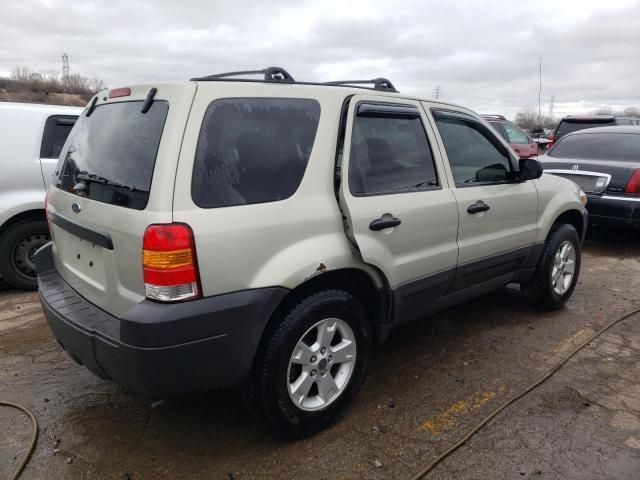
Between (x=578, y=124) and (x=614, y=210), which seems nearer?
(x=614, y=210)

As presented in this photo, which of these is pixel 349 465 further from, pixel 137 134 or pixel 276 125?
pixel 137 134

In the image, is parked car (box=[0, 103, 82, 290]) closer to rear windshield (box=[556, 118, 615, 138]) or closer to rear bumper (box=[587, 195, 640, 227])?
rear bumper (box=[587, 195, 640, 227])

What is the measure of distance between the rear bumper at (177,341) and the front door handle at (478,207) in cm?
157

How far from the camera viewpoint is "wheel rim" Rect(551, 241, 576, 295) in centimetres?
441

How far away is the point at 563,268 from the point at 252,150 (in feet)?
10.7

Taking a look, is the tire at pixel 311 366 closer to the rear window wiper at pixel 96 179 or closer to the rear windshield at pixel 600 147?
the rear window wiper at pixel 96 179

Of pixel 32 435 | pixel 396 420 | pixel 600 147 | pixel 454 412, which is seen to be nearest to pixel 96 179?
pixel 32 435

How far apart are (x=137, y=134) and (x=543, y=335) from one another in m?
3.27

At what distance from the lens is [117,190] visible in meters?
2.38

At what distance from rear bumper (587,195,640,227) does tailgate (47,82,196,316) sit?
5777 millimetres

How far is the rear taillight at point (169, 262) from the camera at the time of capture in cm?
214

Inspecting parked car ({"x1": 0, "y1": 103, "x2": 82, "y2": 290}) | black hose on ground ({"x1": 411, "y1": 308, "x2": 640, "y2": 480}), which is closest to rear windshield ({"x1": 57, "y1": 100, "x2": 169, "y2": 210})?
black hose on ground ({"x1": 411, "y1": 308, "x2": 640, "y2": 480})

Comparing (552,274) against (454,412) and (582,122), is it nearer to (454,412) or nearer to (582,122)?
(454,412)

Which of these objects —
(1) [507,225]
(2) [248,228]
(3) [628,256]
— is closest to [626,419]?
(1) [507,225]
